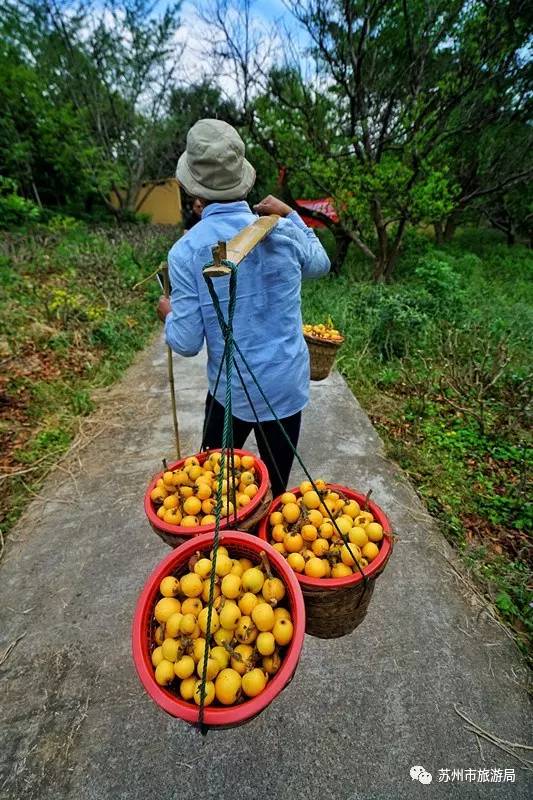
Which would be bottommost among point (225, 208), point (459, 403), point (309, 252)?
point (459, 403)

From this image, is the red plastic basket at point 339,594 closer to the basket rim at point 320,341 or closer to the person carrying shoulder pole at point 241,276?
the person carrying shoulder pole at point 241,276

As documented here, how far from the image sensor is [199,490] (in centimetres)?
150

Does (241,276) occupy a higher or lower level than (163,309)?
higher

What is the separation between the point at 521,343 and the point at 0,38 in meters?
18.9

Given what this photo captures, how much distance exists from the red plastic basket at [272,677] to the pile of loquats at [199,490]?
0.13 m

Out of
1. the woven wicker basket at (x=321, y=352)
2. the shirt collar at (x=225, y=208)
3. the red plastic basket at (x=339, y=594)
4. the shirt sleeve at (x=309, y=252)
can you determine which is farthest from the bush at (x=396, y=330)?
the red plastic basket at (x=339, y=594)

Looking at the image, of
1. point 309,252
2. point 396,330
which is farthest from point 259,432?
point 396,330

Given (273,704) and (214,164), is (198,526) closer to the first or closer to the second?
(273,704)

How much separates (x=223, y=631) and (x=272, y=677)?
186mm

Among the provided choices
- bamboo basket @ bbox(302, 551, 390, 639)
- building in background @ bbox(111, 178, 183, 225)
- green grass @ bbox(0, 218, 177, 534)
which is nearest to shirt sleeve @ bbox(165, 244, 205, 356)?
bamboo basket @ bbox(302, 551, 390, 639)

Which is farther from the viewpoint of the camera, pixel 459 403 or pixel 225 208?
pixel 459 403

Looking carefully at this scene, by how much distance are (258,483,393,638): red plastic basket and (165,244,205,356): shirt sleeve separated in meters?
0.80

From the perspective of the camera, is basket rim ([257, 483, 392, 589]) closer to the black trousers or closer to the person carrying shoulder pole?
the person carrying shoulder pole

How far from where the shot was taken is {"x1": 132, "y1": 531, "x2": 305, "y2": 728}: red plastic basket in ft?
3.04
